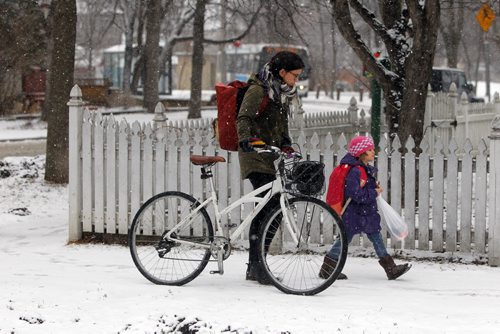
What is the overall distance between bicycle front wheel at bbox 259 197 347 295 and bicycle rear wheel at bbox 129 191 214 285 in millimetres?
501

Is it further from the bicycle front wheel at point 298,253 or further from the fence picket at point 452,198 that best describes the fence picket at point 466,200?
the bicycle front wheel at point 298,253

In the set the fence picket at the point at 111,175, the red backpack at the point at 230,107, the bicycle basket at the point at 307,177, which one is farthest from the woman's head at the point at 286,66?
the fence picket at the point at 111,175

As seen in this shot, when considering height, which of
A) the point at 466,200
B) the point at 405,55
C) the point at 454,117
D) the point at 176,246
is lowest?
the point at 176,246

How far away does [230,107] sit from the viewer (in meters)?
6.90

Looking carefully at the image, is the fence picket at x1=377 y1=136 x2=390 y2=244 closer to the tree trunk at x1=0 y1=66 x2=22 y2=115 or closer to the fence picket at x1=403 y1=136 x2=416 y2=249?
the fence picket at x1=403 y1=136 x2=416 y2=249

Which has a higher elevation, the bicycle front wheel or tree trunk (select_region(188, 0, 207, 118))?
tree trunk (select_region(188, 0, 207, 118))

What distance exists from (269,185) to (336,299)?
102 centimetres

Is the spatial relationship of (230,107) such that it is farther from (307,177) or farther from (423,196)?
(423,196)

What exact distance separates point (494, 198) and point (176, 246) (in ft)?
9.73

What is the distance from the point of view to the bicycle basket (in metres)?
6.57

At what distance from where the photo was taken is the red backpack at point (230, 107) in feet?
22.6

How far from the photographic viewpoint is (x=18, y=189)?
13453 millimetres

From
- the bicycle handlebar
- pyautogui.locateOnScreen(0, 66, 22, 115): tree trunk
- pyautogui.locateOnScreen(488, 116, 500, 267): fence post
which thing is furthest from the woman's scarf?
pyautogui.locateOnScreen(0, 66, 22, 115): tree trunk

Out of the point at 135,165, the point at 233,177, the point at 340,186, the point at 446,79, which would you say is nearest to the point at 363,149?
the point at 340,186
